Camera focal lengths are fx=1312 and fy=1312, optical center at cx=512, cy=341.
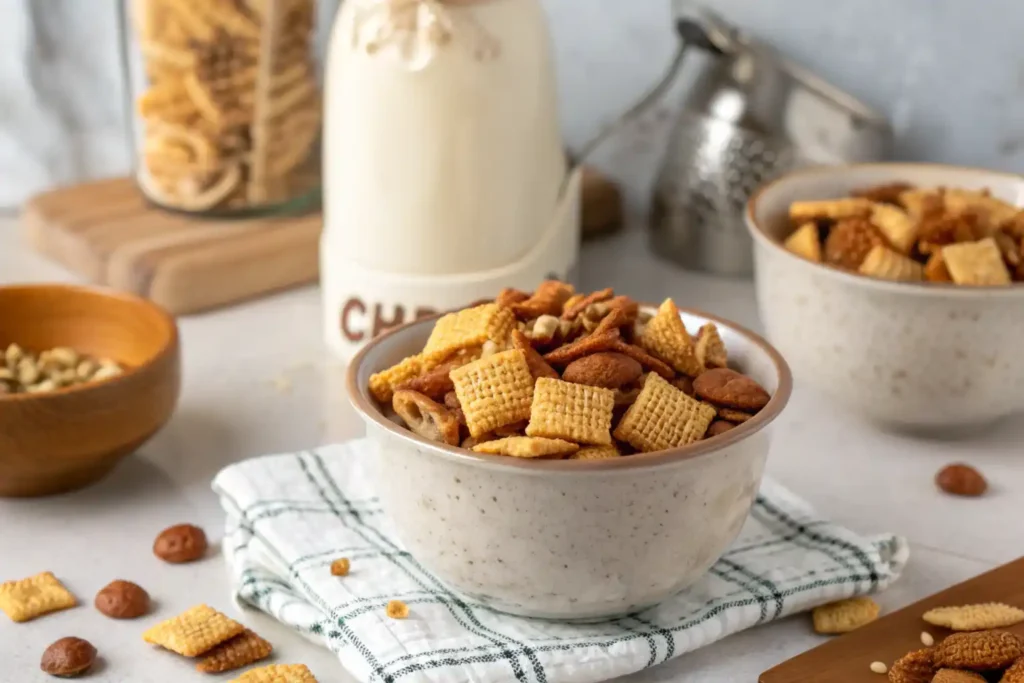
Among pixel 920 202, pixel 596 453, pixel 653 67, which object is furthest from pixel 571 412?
pixel 653 67

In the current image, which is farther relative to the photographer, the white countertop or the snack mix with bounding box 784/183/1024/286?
the snack mix with bounding box 784/183/1024/286

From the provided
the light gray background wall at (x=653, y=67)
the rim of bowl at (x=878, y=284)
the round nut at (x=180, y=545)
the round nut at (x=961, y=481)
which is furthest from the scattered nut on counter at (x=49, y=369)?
the light gray background wall at (x=653, y=67)

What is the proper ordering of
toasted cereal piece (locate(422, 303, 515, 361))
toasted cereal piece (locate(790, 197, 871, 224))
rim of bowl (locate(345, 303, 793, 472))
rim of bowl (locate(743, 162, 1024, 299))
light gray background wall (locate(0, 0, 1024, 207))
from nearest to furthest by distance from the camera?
1. rim of bowl (locate(345, 303, 793, 472))
2. toasted cereal piece (locate(422, 303, 515, 361))
3. rim of bowl (locate(743, 162, 1024, 299))
4. toasted cereal piece (locate(790, 197, 871, 224))
5. light gray background wall (locate(0, 0, 1024, 207))

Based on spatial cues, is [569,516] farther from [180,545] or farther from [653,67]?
[653,67]

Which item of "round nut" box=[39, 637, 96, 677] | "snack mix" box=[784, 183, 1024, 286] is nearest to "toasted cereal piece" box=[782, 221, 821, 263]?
"snack mix" box=[784, 183, 1024, 286]

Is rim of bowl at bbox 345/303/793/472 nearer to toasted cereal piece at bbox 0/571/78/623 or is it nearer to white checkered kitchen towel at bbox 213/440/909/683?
white checkered kitchen towel at bbox 213/440/909/683
